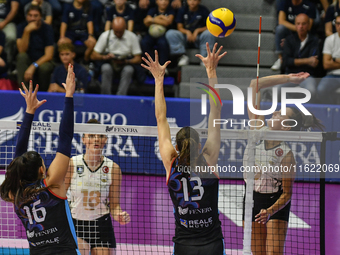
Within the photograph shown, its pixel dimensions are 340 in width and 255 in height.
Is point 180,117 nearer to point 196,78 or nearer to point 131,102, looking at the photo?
point 131,102

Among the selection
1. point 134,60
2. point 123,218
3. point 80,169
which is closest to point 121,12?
point 134,60

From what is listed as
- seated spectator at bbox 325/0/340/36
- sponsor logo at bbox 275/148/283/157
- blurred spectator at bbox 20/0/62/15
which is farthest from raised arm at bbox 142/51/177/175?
seated spectator at bbox 325/0/340/36

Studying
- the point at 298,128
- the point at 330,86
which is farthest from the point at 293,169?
the point at 330,86

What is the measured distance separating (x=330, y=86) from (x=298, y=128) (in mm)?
5893

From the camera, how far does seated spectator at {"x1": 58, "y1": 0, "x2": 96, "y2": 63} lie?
1194 centimetres

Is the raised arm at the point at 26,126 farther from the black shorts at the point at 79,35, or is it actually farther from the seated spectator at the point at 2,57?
the black shorts at the point at 79,35

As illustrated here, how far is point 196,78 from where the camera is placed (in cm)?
1196

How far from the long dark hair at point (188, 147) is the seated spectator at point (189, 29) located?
8043mm

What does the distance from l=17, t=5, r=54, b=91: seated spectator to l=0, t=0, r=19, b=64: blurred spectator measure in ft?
0.99

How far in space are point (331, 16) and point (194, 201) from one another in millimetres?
9876

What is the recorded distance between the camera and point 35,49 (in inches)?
450

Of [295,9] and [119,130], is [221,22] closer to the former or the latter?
[119,130]

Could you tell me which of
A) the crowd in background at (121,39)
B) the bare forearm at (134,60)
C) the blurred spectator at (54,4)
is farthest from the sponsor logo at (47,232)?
the blurred spectator at (54,4)

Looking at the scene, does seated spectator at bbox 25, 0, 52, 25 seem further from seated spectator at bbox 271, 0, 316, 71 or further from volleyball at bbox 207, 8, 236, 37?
volleyball at bbox 207, 8, 236, 37
